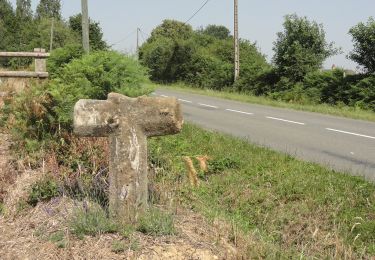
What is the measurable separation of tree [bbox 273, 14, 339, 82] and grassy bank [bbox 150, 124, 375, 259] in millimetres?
18316

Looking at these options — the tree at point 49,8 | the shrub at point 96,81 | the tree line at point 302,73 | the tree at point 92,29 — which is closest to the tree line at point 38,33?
the tree at point 92,29

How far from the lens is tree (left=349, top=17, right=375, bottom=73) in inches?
821

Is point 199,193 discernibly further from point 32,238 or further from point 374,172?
point 374,172

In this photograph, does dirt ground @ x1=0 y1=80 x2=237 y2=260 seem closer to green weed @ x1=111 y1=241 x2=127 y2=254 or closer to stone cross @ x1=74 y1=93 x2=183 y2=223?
green weed @ x1=111 y1=241 x2=127 y2=254

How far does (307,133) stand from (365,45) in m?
10.8

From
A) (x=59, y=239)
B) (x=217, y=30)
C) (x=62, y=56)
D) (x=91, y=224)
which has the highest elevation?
(x=217, y=30)

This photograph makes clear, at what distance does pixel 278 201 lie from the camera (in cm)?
610

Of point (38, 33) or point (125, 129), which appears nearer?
point (125, 129)

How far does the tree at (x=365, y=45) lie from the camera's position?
20.9m

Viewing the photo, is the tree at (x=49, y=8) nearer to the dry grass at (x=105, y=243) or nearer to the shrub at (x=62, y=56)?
the shrub at (x=62, y=56)

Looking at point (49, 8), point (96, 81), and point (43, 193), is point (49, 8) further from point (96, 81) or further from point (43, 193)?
point (43, 193)

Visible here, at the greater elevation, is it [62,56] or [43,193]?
[62,56]

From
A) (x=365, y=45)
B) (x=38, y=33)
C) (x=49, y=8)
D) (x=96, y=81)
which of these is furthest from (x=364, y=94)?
(x=49, y=8)

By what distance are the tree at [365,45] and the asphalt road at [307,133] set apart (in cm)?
621
